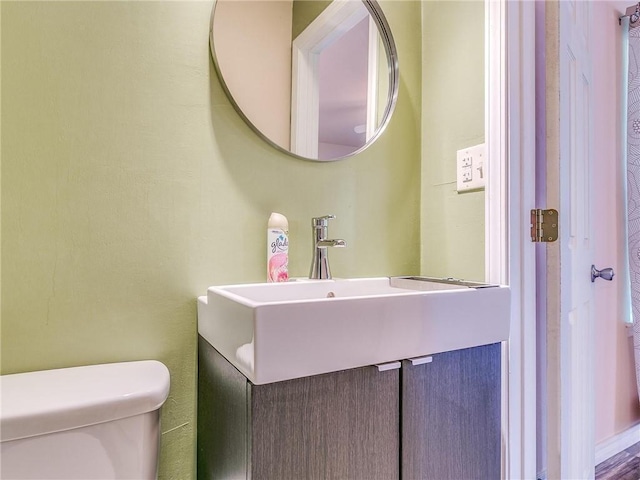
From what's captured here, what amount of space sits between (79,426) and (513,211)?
1.04 meters

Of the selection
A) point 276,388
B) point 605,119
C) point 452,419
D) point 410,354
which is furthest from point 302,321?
point 605,119

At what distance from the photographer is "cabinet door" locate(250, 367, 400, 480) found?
1.91ft

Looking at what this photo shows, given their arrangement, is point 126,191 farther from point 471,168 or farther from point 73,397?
point 471,168

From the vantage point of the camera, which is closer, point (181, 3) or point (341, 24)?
point (181, 3)

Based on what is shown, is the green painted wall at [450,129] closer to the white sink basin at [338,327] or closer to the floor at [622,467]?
the white sink basin at [338,327]

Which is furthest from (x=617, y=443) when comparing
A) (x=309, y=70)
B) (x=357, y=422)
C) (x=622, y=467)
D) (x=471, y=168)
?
(x=309, y=70)

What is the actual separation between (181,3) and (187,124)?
0.30 meters

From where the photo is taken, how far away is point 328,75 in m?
1.06

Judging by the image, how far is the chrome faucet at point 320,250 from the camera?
98cm

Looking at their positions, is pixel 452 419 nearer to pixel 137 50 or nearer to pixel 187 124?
pixel 187 124

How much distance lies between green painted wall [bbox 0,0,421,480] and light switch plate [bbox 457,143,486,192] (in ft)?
1.45

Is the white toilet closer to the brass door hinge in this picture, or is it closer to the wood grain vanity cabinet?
the wood grain vanity cabinet

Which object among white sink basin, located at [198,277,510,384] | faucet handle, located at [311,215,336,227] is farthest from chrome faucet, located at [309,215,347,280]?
white sink basin, located at [198,277,510,384]

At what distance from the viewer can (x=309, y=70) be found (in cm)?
104
